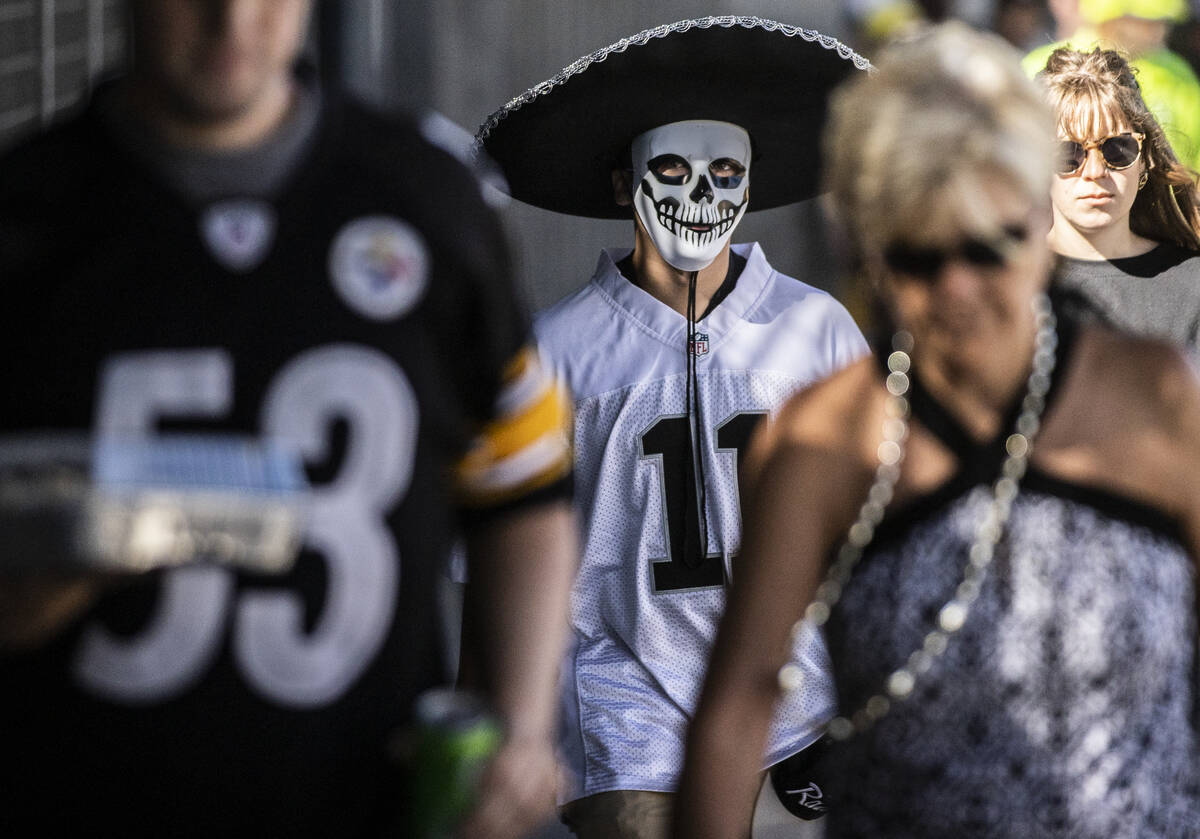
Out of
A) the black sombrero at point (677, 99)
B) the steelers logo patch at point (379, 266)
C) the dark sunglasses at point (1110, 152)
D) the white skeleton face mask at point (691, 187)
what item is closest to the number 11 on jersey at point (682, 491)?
the white skeleton face mask at point (691, 187)

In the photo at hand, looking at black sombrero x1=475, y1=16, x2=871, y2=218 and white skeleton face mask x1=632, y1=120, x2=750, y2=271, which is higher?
black sombrero x1=475, y1=16, x2=871, y2=218

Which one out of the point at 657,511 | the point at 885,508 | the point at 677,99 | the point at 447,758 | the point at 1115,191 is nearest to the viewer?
the point at 447,758

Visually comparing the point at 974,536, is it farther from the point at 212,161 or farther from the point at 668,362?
the point at 668,362

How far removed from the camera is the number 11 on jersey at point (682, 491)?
15.8ft

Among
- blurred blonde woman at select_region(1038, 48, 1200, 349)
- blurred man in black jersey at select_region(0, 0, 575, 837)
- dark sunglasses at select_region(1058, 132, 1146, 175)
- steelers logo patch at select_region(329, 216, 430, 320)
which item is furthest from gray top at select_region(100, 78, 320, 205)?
dark sunglasses at select_region(1058, 132, 1146, 175)

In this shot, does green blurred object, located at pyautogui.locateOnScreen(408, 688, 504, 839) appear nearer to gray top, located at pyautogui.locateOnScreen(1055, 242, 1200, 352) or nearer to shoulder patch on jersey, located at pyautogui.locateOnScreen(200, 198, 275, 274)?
shoulder patch on jersey, located at pyautogui.locateOnScreen(200, 198, 275, 274)

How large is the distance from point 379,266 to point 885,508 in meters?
0.67

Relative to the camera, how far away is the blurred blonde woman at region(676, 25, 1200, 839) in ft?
8.00

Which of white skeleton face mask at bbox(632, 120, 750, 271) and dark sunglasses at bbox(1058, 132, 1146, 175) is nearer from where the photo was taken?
white skeleton face mask at bbox(632, 120, 750, 271)

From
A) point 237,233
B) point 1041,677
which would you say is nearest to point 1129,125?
point 1041,677

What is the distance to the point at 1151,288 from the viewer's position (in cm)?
549

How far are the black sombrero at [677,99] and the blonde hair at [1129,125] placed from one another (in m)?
0.64

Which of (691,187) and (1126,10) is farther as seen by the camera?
(1126,10)

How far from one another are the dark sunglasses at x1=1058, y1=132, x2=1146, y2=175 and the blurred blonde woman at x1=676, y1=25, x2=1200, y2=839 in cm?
321
